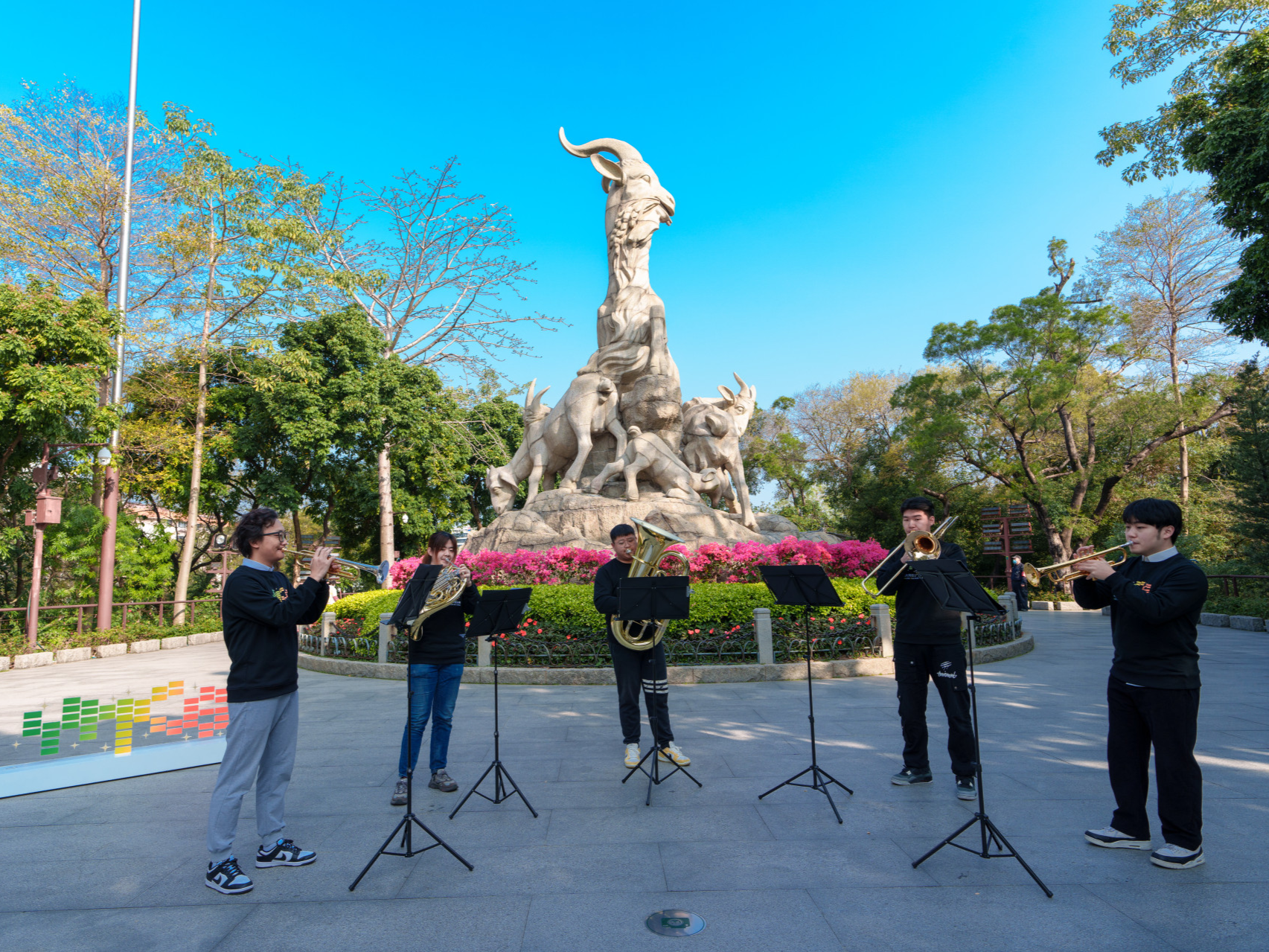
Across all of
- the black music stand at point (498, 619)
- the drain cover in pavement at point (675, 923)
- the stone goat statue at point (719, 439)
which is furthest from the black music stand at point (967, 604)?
the stone goat statue at point (719, 439)

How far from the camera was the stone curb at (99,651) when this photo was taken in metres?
12.8

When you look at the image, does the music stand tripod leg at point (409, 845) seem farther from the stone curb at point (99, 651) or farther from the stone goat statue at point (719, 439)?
the stone goat statue at point (719, 439)

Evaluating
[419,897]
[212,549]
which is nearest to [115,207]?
[212,549]

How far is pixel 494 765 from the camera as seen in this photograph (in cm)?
470

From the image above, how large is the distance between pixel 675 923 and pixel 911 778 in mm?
2459

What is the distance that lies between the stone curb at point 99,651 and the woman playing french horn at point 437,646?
949 centimetres

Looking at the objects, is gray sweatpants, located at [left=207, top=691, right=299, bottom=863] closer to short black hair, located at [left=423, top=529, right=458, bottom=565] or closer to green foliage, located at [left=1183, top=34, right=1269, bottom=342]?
short black hair, located at [left=423, top=529, right=458, bottom=565]

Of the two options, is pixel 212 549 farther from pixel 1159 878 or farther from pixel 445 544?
pixel 1159 878

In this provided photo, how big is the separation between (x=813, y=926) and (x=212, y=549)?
97.2 feet

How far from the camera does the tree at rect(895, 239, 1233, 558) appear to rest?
2369 centimetres

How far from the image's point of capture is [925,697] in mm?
4645

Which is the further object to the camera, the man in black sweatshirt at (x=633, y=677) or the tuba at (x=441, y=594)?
the man in black sweatshirt at (x=633, y=677)

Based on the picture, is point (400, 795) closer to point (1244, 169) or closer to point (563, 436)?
point (563, 436)

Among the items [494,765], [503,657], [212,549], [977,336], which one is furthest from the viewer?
[212,549]
